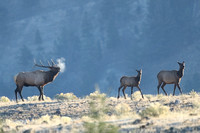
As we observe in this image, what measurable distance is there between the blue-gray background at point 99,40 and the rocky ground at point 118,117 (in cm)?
9974

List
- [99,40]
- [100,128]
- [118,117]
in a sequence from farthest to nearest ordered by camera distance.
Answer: [99,40], [118,117], [100,128]

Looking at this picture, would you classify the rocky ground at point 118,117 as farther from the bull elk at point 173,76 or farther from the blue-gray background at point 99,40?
the blue-gray background at point 99,40

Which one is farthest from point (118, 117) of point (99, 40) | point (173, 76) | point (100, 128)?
point (99, 40)

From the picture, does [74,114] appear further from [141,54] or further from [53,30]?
[53,30]

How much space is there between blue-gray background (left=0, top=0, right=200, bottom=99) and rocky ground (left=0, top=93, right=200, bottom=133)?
9974 cm

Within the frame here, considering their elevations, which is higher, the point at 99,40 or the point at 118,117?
the point at 99,40

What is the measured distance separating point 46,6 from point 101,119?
572 feet

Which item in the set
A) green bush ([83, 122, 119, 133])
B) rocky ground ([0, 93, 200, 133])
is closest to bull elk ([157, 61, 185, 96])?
rocky ground ([0, 93, 200, 133])

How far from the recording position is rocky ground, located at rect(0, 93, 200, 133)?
55.4 ft

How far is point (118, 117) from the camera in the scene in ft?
66.0

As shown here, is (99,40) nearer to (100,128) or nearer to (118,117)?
(118,117)

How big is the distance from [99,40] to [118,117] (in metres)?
143

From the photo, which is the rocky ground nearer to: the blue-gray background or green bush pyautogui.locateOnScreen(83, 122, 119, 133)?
green bush pyautogui.locateOnScreen(83, 122, 119, 133)

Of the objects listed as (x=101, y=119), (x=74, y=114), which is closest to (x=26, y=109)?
(x=74, y=114)
